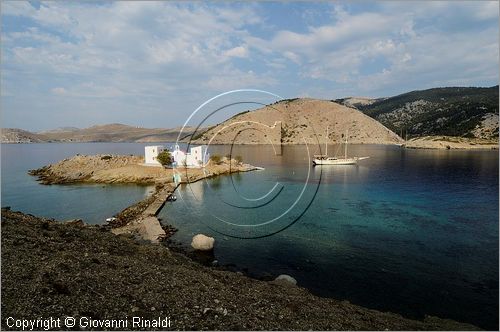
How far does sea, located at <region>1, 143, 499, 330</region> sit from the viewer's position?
21703mm

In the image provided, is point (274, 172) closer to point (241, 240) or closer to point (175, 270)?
point (241, 240)

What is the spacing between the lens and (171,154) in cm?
8600

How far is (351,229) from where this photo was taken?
35062 millimetres

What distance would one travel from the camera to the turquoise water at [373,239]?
69.8 feet

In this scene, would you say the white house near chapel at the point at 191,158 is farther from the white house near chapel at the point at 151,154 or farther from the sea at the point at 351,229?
the sea at the point at 351,229

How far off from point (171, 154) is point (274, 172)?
2776cm

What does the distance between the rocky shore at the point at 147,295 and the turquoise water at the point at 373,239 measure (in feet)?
12.3

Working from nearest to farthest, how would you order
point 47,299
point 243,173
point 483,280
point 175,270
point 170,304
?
point 47,299, point 170,304, point 175,270, point 483,280, point 243,173

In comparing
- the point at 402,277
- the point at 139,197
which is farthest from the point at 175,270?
the point at 139,197

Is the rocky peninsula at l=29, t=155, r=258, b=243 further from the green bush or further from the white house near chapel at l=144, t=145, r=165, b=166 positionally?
the green bush

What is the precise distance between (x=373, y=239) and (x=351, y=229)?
3.52 meters

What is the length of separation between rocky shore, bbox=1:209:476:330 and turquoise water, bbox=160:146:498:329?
12.3 feet

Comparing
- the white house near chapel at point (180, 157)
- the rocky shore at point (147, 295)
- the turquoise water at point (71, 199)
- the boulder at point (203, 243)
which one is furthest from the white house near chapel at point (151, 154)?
the rocky shore at point (147, 295)

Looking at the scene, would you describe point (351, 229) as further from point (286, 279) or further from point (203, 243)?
point (203, 243)
